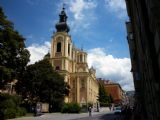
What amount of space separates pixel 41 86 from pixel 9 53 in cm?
2437

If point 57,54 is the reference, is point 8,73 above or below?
below

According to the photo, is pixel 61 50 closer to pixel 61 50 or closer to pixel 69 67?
pixel 61 50

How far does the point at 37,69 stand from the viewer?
5666cm

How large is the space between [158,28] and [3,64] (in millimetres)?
30139

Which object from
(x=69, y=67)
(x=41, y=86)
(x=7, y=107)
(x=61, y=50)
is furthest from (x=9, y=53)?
(x=69, y=67)

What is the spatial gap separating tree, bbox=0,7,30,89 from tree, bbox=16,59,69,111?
745 inches

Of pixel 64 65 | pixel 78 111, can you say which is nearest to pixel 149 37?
pixel 78 111

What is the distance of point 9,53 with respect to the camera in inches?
1245

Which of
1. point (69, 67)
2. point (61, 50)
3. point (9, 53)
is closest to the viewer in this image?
point (9, 53)

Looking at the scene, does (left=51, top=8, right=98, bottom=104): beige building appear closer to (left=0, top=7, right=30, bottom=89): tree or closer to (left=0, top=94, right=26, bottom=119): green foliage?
(left=0, top=94, right=26, bottom=119): green foliage

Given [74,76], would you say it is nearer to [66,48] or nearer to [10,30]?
[66,48]

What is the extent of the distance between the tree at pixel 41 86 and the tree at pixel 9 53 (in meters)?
18.9

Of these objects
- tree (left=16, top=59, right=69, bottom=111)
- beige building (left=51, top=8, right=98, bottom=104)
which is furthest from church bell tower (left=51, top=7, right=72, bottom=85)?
tree (left=16, top=59, right=69, bottom=111)

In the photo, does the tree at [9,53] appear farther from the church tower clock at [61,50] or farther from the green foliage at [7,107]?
the church tower clock at [61,50]
